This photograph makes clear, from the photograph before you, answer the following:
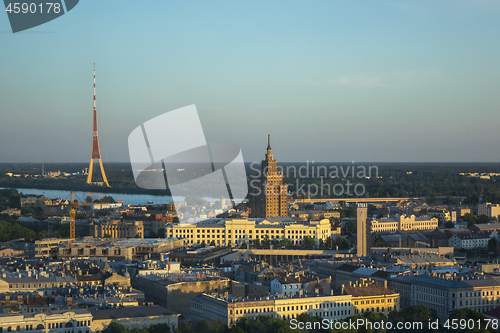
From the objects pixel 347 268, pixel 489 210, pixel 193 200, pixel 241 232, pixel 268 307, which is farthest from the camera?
pixel 193 200

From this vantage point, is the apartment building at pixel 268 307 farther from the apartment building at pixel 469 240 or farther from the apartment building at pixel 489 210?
the apartment building at pixel 489 210

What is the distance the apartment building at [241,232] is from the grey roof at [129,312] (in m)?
37.8

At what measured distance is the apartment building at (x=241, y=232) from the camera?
70.4 meters

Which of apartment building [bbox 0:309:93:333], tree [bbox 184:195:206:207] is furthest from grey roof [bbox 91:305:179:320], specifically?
tree [bbox 184:195:206:207]

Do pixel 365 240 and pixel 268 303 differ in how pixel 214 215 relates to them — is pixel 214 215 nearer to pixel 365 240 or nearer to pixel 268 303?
pixel 365 240

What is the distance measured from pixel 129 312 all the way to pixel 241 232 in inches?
1598

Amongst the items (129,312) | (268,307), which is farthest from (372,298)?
(129,312)

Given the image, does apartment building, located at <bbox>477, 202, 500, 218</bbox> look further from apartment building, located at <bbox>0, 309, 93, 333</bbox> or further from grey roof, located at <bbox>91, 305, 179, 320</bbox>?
apartment building, located at <bbox>0, 309, 93, 333</bbox>

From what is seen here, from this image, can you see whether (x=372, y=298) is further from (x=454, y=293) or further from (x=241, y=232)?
(x=241, y=232)

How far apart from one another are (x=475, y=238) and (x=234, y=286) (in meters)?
36.2

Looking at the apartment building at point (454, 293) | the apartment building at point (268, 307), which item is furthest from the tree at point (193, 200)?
the apartment building at point (268, 307)

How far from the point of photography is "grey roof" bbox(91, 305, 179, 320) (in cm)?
3062

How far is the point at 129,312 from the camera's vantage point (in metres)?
31.2

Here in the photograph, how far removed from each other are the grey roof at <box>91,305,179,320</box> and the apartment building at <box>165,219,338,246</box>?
124ft
